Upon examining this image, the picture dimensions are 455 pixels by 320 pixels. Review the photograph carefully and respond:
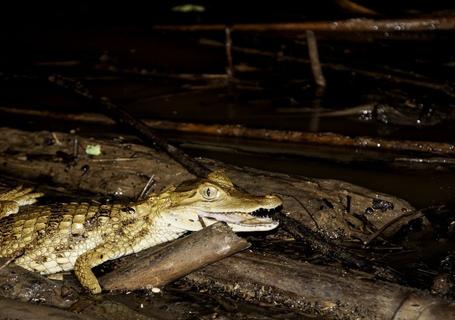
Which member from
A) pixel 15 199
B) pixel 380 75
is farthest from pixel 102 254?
pixel 380 75

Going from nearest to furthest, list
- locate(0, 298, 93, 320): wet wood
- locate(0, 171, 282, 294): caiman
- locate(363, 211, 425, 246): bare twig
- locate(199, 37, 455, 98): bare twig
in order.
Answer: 1. locate(0, 298, 93, 320): wet wood
2. locate(0, 171, 282, 294): caiman
3. locate(363, 211, 425, 246): bare twig
4. locate(199, 37, 455, 98): bare twig

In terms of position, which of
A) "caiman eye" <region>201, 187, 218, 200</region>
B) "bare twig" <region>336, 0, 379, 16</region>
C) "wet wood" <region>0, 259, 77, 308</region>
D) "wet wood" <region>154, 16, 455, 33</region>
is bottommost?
"wet wood" <region>0, 259, 77, 308</region>

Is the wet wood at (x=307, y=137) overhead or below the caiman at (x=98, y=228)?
overhead

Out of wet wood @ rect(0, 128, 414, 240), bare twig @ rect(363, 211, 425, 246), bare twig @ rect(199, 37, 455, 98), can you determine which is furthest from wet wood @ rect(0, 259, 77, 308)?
bare twig @ rect(199, 37, 455, 98)

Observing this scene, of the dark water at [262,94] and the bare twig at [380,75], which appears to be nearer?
the dark water at [262,94]

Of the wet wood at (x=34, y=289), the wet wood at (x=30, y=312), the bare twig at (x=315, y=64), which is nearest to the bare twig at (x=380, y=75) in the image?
the bare twig at (x=315, y=64)

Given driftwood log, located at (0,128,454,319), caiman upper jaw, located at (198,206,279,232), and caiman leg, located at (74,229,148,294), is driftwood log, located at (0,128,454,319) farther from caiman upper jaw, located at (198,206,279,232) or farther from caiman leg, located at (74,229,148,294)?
caiman leg, located at (74,229,148,294)

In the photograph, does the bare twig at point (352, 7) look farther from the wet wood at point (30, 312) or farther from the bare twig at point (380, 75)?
the wet wood at point (30, 312)
